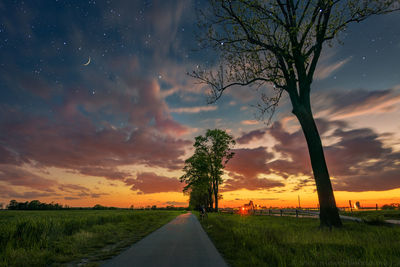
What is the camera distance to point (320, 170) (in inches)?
473

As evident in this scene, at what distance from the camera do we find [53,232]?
1066 cm

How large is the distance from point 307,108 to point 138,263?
1089cm

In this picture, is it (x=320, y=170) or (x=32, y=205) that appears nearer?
(x=320, y=170)

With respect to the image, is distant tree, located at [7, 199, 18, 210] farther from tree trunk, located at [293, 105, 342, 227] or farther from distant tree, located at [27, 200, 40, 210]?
tree trunk, located at [293, 105, 342, 227]

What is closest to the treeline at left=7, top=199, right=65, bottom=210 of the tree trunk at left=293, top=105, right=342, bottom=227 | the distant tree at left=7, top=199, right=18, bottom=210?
the distant tree at left=7, top=199, right=18, bottom=210

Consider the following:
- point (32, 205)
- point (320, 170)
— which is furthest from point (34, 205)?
point (320, 170)

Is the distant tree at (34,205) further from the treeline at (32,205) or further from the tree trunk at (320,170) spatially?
the tree trunk at (320,170)

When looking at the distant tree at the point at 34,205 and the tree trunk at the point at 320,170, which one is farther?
the distant tree at the point at 34,205

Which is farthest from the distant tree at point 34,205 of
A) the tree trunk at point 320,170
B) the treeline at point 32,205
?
the tree trunk at point 320,170

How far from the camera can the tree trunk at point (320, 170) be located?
38.0 feet

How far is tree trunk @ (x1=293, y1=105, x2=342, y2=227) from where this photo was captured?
1157 cm

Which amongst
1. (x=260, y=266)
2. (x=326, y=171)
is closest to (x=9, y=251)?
(x=260, y=266)

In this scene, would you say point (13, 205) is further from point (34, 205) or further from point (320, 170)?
point (320, 170)

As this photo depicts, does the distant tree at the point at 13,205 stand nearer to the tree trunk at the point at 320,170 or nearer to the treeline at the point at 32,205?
the treeline at the point at 32,205
